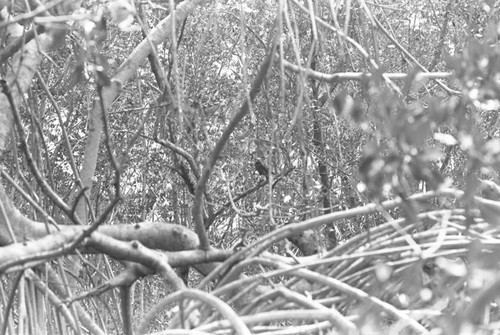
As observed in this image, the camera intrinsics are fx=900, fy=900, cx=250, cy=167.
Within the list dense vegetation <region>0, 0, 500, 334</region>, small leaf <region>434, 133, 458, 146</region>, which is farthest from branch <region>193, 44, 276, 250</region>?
small leaf <region>434, 133, 458, 146</region>

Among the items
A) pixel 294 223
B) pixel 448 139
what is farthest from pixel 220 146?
pixel 448 139

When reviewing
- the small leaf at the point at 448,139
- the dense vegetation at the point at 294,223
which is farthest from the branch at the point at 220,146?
the small leaf at the point at 448,139

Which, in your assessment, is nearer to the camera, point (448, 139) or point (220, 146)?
point (448, 139)

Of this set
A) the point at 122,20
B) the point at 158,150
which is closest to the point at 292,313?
the point at 122,20

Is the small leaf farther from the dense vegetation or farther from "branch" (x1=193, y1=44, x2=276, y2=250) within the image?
"branch" (x1=193, y1=44, x2=276, y2=250)

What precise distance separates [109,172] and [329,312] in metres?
4.27

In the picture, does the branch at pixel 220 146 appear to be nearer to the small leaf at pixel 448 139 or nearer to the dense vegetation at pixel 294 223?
the dense vegetation at pixel 294 223

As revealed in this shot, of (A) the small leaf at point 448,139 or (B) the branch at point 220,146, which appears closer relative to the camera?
(A) the small leaf at point 448,139

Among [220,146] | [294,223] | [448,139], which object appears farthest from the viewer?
[294,223]

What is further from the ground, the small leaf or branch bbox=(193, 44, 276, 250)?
branch bbox=(193, 44, 276, 250)

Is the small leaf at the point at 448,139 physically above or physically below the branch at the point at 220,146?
below

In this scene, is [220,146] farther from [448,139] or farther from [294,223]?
[448,139]

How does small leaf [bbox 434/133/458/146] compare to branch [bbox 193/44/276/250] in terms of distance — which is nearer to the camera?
small leaf [bbox 434/133/458/146]

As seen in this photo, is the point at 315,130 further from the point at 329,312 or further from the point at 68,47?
the point at 329,312
